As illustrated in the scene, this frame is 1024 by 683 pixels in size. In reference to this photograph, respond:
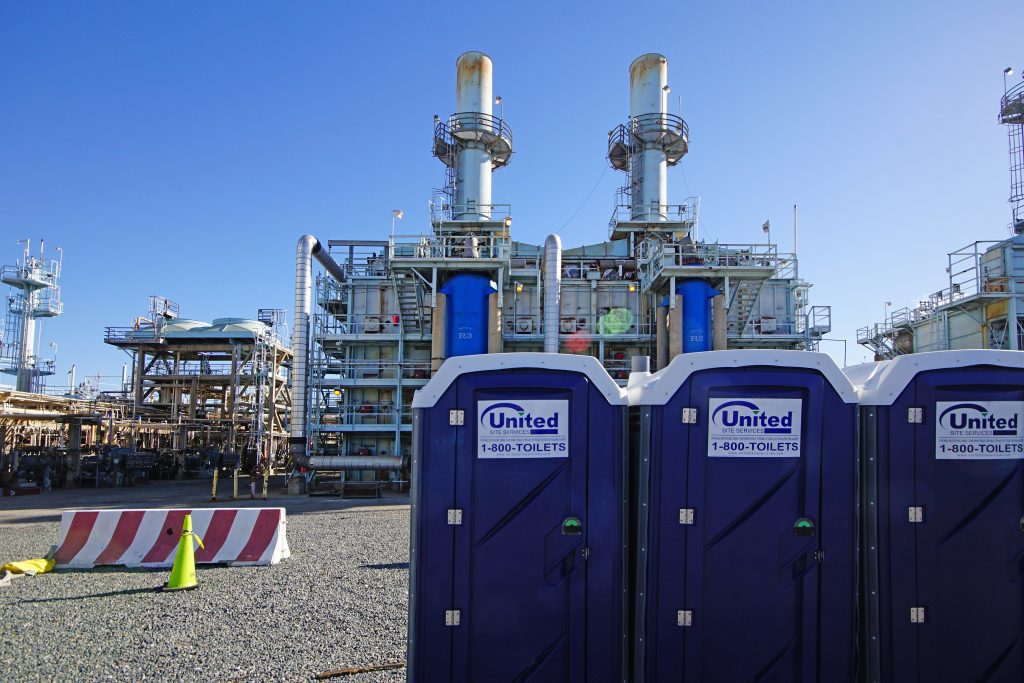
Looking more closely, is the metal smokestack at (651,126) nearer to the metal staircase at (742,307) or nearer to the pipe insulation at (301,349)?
the metal staircase at (742,307)

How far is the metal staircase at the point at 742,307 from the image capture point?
27.4 m

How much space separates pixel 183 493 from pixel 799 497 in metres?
24.0

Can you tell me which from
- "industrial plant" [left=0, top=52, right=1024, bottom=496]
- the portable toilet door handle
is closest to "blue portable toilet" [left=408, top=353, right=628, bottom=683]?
the portable toilet door handle

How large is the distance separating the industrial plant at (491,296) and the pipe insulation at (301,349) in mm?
58

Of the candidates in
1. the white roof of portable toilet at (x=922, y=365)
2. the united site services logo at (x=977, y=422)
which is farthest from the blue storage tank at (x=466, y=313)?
the united site services logo at (x=977, y=422)

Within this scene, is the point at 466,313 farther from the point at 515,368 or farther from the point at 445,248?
the point at 515,368

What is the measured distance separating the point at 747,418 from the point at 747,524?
2.24 ft

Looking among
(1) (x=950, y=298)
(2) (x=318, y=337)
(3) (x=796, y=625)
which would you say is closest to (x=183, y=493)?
(2) (x=318, y=337)

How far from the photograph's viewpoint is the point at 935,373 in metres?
4.38

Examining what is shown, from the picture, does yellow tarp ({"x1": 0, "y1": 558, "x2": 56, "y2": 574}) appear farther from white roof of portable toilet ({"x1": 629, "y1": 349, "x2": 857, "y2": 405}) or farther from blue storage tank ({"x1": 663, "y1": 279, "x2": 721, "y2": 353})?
blue storage tank ({"x1": 663, "y1": 279, "x2": 721, "y2": 353})

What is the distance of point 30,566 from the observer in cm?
945

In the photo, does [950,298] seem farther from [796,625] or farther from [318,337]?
[796,625]

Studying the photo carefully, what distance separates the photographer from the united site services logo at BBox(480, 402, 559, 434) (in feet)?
14.4

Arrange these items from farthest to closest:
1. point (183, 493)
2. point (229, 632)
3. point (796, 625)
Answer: point (183, 493) → point (229, 632) → point (796, 625)
